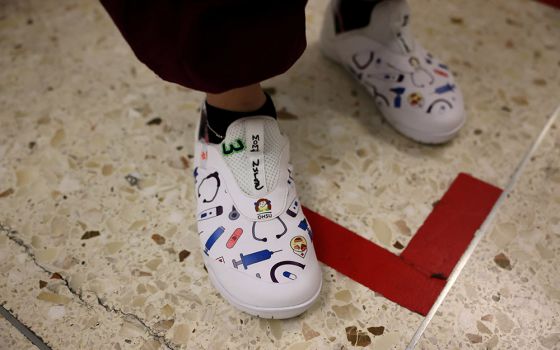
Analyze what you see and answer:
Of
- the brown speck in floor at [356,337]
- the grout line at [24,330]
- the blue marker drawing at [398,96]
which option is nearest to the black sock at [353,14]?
the blue marker drawing at [398,96]

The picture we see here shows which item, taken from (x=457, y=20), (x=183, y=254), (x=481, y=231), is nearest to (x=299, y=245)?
(x=183, y=254)

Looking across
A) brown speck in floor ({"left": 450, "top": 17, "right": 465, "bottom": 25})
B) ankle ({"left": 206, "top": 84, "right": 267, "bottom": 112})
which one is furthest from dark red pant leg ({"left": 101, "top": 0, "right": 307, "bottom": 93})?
brown speck in floor ({"left": 450, "top": 17, "right": 465, "bottom": 25})

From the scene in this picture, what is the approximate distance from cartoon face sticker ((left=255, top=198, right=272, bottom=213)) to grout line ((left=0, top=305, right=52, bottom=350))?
0.28 meters

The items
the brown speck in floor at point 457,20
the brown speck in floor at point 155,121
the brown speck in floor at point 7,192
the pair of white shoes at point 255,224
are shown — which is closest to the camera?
the pair of white shoes at point 255,224

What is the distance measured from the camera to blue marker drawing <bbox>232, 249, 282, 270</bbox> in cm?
55

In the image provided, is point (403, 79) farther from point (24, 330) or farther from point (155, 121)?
point (24, 330)

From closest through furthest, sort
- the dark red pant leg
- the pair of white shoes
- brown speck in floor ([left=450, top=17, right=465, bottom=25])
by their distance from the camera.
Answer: the dark red pant leg
the pair of white shoes
brown speck in floor ([left=450, top=17, right=465, bottom=25])

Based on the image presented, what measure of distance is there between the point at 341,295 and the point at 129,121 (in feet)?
1.47

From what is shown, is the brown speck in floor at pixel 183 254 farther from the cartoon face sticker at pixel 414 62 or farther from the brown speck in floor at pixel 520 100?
the brown speck in floor at pixel 520 100

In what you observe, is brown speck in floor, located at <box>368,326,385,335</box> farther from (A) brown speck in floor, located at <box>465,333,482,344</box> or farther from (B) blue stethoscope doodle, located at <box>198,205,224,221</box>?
(B) blue stethoscope doodle, located at <box>198,205,224,221</box>

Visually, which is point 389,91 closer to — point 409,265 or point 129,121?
point 409,265

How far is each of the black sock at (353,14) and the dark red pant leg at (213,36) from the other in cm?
31

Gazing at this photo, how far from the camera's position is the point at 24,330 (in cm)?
55

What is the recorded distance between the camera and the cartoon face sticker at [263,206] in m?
0.58
